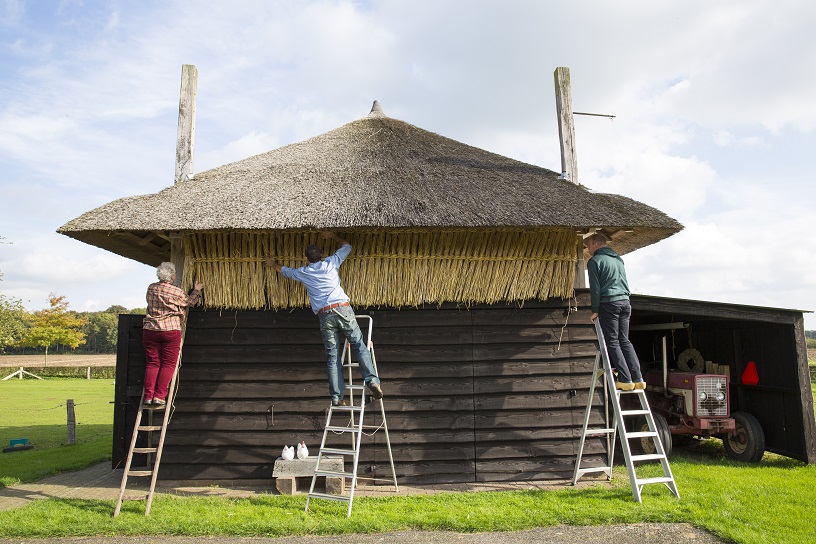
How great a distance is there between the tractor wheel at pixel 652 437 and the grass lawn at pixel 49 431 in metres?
8.84

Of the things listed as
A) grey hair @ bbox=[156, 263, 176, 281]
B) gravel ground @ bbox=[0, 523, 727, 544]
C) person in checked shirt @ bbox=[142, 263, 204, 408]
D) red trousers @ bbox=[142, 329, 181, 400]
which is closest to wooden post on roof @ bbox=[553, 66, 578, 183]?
gravel ground @ bbox=[0, 523, 727, 544]

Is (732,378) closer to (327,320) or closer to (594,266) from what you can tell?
(594,266)

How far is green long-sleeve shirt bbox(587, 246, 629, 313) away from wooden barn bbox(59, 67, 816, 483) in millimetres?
556

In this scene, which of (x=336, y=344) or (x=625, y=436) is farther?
(x=336, y=344)

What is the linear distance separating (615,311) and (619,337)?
32cm

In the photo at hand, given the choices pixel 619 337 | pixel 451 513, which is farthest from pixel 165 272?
pixel 619 337

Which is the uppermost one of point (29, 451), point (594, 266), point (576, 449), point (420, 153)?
point (420, 153)

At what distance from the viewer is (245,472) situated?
6.80 meters

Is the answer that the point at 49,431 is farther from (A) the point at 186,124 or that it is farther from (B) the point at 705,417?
(B) the point at 705,417

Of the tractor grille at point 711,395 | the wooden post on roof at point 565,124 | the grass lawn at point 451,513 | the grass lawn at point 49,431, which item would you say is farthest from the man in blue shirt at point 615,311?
the grass lawn at point 49,431

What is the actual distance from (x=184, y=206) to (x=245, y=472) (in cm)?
339

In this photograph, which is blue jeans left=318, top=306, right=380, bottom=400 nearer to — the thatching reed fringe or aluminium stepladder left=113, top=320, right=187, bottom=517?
the thatching reed fringe

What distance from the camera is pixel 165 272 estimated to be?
646 centimetres

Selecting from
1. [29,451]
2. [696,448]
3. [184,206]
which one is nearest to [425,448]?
[184,206]
